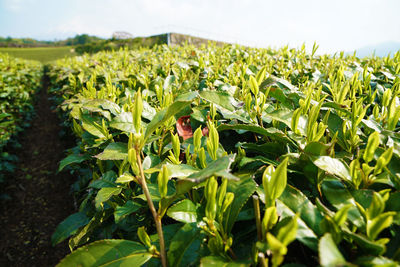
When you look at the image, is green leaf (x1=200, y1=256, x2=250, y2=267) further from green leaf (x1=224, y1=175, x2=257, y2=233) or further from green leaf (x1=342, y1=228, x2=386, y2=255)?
green leaf (x1=342, y1=228, x2=386, y2=255)

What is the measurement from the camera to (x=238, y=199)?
0.71m

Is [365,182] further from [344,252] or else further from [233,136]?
[233,136]

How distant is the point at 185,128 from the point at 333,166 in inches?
30.2

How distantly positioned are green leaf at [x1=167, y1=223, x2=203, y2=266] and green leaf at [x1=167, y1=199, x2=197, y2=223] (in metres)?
0.03

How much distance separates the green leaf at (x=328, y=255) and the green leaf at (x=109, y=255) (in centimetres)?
47

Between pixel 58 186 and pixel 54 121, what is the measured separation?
4.19 meters

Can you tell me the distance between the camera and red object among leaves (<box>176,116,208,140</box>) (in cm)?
123

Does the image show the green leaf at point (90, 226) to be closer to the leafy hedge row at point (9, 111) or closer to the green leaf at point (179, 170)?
the green leaf at point (179, 170)

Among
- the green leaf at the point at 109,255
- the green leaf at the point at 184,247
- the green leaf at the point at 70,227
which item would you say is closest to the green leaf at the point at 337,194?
the green leaf at the point at 184,247

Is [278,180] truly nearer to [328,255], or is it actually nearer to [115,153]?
[328,255]

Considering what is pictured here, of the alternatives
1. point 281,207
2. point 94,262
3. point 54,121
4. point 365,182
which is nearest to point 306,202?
point 281,207

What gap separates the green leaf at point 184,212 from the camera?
2.41 ft

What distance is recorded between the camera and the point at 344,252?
23.7 inches

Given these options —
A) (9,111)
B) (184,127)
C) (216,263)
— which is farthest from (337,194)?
(9,111)
